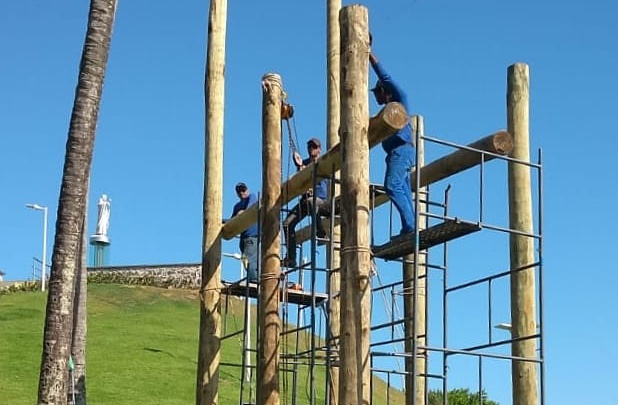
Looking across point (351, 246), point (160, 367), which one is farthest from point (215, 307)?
point (160, 367)

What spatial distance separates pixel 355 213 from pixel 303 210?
345cm

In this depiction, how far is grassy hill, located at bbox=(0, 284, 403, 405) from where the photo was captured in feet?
87.6

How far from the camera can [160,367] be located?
30.2 meters

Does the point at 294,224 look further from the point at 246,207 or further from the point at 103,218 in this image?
the point at 103,218

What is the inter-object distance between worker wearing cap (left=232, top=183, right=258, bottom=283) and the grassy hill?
527 cm

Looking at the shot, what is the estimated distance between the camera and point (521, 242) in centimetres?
1300

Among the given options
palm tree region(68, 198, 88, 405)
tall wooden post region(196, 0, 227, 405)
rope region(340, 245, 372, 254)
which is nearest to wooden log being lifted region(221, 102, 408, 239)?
tall wooden post region(196, 0, 227, 405)

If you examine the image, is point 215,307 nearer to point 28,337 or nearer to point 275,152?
point 275,152

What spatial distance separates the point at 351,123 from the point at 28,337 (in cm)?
2577

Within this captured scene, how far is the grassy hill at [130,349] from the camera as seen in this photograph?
26703 mm

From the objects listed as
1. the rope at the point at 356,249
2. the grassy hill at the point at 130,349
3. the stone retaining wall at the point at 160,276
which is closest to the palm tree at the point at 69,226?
the rope at the point at 356,249

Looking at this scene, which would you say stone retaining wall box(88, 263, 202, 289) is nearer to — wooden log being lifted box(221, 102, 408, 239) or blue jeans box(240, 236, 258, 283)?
blue jeans box(240, 236, 258, 283)

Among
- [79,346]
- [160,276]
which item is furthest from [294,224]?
[160,276]

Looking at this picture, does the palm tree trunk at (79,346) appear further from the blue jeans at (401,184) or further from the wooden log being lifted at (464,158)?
the blue jeans at (401,184)
